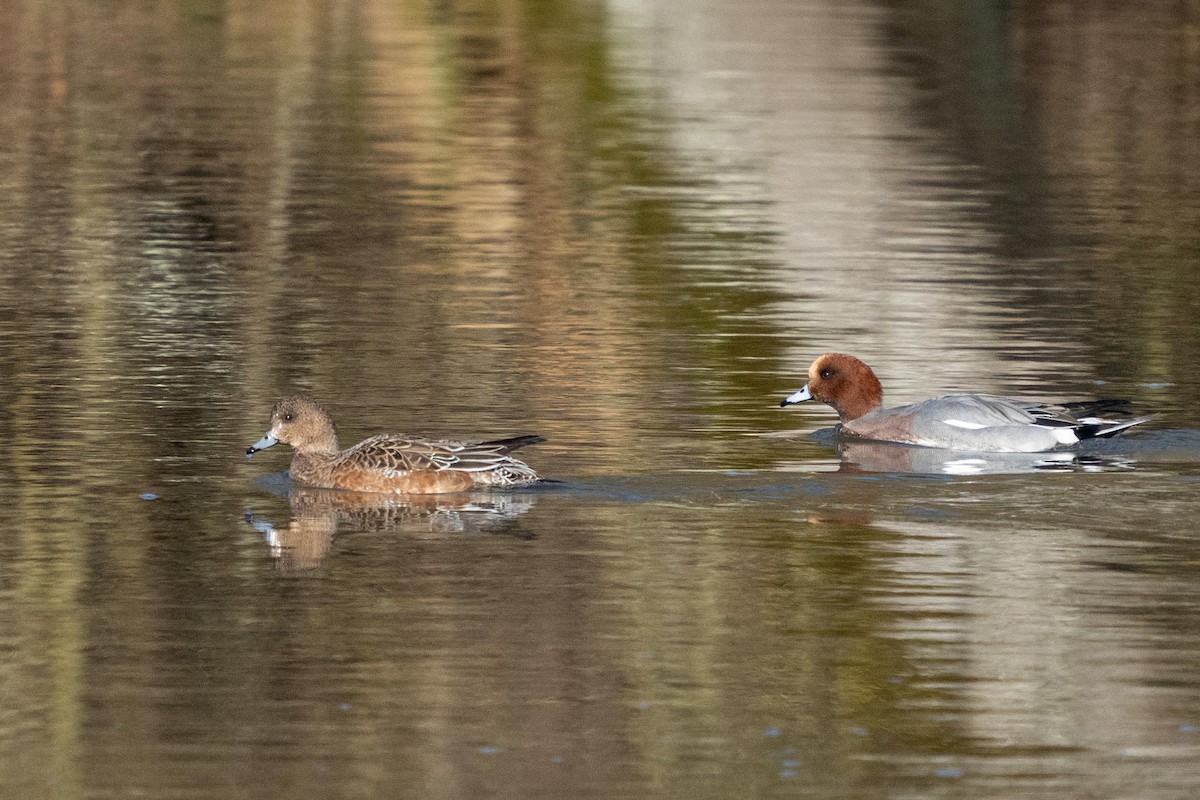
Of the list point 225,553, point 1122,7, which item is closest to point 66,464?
point 225,553


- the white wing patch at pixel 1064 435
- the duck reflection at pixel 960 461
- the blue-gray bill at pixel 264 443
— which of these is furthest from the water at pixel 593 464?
the blue-gray bill at pixel 264 443

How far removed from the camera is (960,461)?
15.5m

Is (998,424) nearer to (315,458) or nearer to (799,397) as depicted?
(799,397)

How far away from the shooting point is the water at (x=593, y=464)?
9805 mm

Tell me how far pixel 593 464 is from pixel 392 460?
1.29 m

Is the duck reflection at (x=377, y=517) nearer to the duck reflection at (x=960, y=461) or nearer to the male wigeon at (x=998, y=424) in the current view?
the duck reflection at (x=960, y=461)

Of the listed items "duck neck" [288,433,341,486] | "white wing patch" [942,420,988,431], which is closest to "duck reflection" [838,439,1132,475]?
"white wing patch" [942,420,988,431]

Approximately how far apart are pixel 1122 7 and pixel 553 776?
5734cm

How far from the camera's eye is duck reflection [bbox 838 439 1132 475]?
1520 centimetres

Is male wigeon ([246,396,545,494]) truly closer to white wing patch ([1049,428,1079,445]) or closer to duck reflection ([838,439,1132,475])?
duck reflection ([838,439,1132,475])

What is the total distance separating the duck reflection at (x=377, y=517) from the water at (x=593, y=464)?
0.05 metres

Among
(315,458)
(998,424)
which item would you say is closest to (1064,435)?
(998,424)

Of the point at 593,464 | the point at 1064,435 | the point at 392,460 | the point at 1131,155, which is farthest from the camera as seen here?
the point at 1131,155

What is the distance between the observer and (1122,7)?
209 feet
